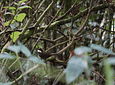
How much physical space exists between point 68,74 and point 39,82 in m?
1.14

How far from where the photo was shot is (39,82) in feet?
4.42

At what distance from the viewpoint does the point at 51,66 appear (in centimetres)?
129

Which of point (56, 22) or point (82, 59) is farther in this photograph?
point (56, 22)

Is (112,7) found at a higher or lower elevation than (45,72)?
higher

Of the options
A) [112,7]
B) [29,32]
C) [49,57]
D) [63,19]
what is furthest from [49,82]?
[112,7]

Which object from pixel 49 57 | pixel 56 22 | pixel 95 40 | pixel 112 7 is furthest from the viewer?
pixel 95 40

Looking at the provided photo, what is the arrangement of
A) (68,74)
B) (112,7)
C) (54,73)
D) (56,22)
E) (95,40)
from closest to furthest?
(68,74) → (54,73) → (56,22) → (112,7) → (95,40)

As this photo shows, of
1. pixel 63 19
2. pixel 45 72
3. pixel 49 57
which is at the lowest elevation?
pixel 45 72

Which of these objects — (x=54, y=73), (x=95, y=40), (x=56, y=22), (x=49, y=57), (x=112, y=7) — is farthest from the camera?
(x=95, y=40)

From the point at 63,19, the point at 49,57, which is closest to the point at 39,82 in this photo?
the point at 49,57

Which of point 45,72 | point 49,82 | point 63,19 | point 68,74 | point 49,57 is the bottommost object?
point 49,82

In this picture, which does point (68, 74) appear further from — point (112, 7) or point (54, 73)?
point (112, 7)

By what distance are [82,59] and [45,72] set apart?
41.3 inches

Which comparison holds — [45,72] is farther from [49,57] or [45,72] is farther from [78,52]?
[78,52]
